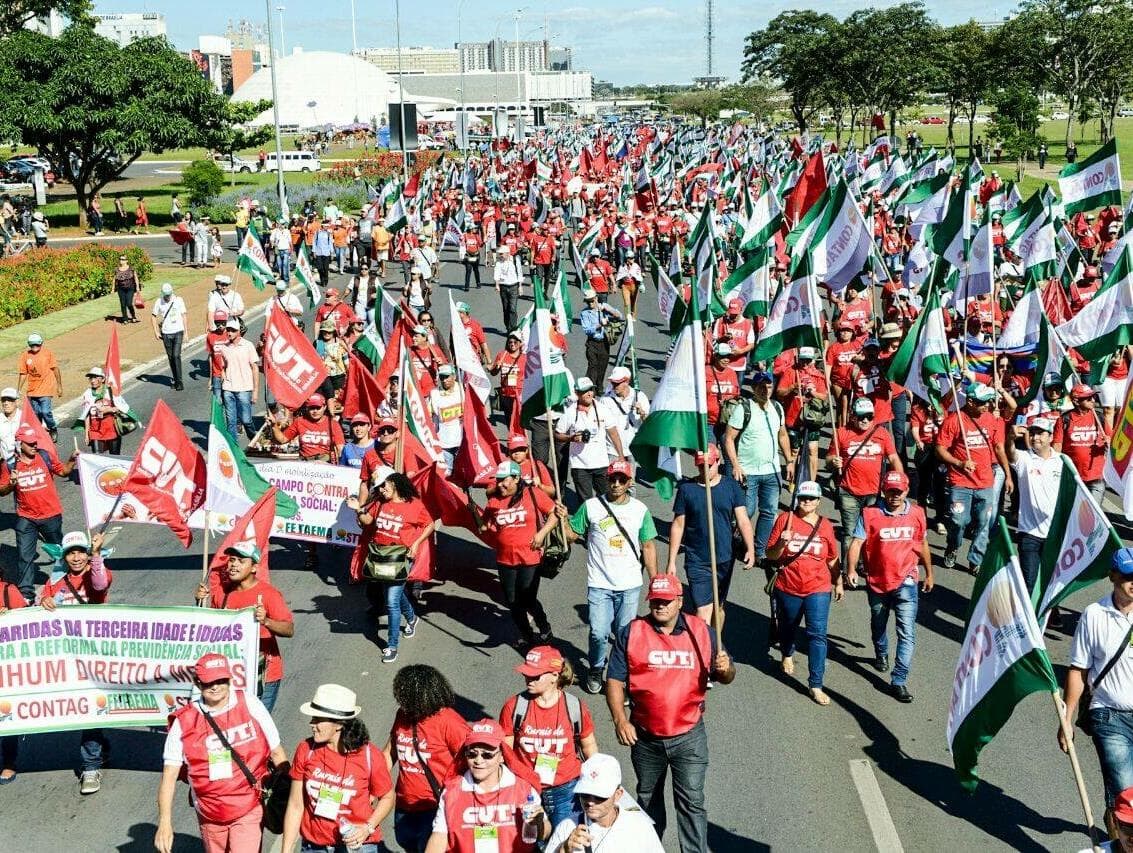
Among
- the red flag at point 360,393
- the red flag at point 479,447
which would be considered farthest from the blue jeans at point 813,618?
the red flag at point 360,393

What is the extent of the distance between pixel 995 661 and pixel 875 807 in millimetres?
1535

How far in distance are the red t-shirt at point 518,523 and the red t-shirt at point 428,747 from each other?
10.5ft

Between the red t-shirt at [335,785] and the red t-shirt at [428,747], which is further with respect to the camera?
the red t-shirt at [428,747]

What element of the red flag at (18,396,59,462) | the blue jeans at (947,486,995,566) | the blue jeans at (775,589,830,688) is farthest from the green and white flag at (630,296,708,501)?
the red flag at (18,396,59,462)

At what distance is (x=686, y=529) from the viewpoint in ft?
28.5

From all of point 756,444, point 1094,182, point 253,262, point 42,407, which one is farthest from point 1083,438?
point 253,262

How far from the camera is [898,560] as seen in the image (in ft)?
27.5

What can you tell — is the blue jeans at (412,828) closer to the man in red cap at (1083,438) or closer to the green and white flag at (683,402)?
the green and white flag at (683,402)

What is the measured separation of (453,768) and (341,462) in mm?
5909

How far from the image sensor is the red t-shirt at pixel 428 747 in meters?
5.74

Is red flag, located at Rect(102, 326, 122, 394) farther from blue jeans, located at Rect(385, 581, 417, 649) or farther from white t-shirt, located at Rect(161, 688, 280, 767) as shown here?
white t-shirt, located at Rect(161, 688, 280, 767)

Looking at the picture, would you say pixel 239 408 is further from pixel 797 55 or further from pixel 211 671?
pixel 797 55

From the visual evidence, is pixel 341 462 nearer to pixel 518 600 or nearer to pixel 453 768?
pixel 518 600

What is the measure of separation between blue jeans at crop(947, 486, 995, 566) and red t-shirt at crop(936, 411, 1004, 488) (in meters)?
0.07
